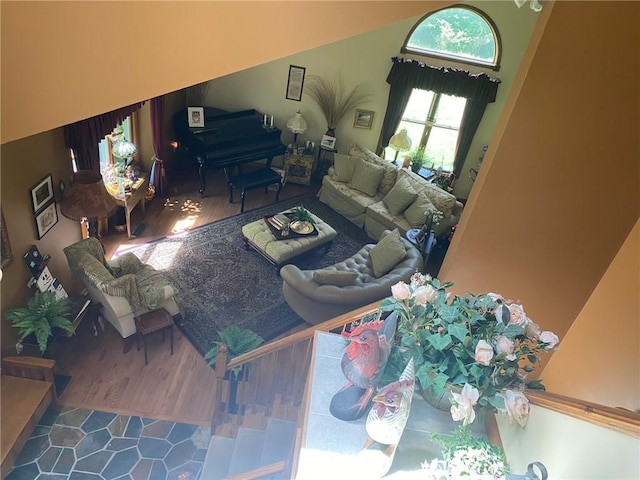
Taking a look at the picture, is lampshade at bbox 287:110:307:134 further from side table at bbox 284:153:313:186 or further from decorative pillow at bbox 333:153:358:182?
decorative pillow at bbox 333:153:358:182

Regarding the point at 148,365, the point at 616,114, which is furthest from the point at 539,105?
the point at 148,365

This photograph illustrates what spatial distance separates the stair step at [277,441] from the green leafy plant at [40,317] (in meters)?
2.05

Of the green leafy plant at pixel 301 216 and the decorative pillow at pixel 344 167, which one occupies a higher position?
the decorative pillow at pixel 344 167

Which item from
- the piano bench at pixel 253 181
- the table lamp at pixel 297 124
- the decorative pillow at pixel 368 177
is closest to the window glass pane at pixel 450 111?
the decorative pillow at pixel 368 177

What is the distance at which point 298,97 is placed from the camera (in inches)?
312

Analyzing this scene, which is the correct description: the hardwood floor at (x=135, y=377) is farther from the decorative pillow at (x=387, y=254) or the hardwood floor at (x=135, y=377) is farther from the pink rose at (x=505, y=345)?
the pink rose at (x=505, y=345)

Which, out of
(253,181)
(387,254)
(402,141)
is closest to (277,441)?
(387,254)

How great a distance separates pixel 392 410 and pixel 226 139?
618cm

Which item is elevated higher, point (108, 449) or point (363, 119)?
point (363, 119)

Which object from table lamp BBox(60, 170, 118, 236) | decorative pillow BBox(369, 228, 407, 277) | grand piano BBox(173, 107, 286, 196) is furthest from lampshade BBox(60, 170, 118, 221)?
decorative pillow BBox(369, 228, 407, 277)

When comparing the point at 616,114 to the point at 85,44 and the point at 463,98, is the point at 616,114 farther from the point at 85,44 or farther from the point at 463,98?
the point at 463,98

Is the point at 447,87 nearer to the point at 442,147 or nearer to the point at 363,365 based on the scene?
the point at 442,147

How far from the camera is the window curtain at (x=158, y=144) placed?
6.50 metres

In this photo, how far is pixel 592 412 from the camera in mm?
1485
